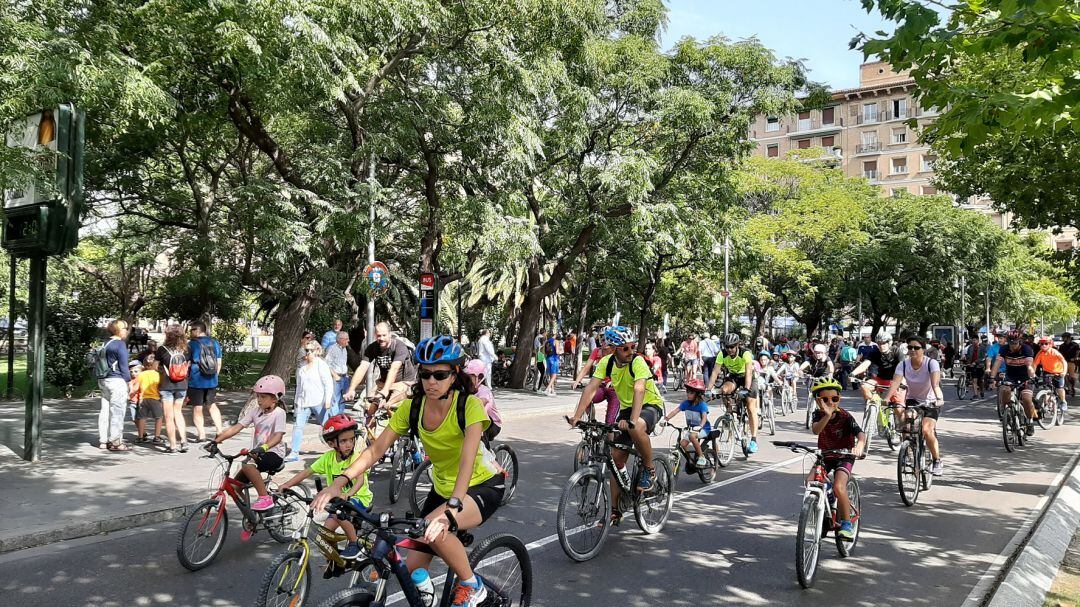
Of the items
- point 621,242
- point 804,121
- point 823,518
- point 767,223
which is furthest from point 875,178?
point 823,518

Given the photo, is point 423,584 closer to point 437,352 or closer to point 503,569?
point 503,569

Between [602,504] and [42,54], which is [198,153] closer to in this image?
[42,54]

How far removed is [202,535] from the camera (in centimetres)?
566

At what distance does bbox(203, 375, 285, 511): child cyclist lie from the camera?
6.00m

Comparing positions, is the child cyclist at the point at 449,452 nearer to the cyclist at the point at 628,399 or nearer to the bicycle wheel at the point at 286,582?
the bicycle wheel at the point at 286,582

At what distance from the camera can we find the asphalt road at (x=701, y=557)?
5.17m

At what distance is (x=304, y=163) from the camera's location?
1559 cm

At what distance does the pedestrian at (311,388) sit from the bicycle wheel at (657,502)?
4.84 m

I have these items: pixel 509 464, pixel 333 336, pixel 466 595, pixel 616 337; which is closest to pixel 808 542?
pixel 616 337

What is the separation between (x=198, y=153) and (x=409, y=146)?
4981 millimetres

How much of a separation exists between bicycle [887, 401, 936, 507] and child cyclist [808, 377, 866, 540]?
2.32 metres

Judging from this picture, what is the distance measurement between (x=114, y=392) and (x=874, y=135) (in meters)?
74.6

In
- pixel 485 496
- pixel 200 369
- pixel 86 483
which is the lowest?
pixel 86 483

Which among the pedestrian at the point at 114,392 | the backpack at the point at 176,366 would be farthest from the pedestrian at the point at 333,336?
the pedestrian at the point at 114,392
